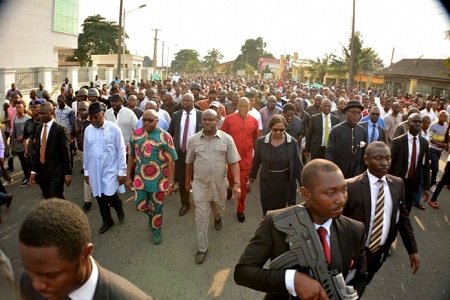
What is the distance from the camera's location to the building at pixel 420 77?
23.1 meters

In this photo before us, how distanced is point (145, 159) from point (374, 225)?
2941mm

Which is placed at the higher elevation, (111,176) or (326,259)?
(326,259)

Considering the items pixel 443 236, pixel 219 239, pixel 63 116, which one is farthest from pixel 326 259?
pixel 63 116

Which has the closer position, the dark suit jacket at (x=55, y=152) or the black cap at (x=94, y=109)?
the black cap at (x=94, y=109)

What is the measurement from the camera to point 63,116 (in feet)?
24.5

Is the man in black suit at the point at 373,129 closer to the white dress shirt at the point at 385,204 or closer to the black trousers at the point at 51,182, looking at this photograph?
the white dress shirt at the point at 385,204

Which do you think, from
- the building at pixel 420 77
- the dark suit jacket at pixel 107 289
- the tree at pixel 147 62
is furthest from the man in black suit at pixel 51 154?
the tree at pixel 147 62

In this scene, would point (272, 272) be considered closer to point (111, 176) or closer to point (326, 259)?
point (326, 259)

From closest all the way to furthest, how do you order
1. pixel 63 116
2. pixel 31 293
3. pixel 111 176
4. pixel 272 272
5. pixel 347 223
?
pixel 31 293 → pixel 272 272 → pixel 347 223 → pixel 111 176 → pixel 63 116

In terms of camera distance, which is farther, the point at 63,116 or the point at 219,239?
the point at 63,116

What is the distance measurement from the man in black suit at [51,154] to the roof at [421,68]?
25.0 m

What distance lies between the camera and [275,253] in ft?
6.10

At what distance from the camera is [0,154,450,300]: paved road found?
3688 millimetres

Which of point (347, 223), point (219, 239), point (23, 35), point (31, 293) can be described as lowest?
point (219, 239)
